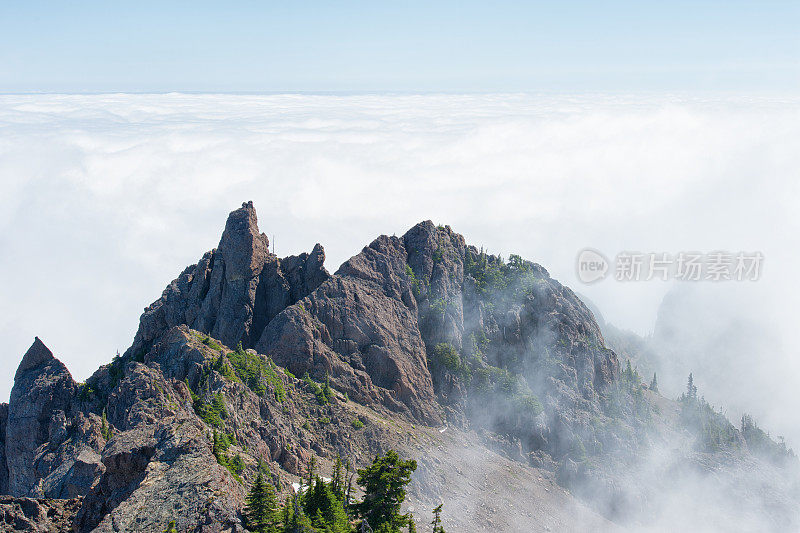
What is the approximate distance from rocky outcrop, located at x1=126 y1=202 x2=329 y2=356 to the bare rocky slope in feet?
1.14

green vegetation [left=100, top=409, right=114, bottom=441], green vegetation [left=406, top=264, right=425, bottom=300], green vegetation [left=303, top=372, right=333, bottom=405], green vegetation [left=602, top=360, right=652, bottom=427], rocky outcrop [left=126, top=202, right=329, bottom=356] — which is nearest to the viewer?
green vegetation [left=100, top=409, right=114, bottom=441]

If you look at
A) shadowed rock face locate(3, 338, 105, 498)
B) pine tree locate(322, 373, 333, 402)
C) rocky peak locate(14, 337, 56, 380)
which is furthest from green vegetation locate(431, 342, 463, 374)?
rocky peak locate(14, 337, 56, 380)

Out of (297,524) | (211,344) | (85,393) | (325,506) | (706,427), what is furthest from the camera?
Result: (706,427)

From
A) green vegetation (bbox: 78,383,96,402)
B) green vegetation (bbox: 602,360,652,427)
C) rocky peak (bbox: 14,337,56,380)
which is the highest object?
rocky peak (bbox: 14,337,56,380)

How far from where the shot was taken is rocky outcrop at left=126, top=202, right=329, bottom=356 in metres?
132

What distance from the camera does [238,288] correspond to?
133875 millimetres

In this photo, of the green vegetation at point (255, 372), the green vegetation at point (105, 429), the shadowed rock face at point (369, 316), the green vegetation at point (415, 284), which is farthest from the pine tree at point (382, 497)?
the green vegetation at point (415, 284)

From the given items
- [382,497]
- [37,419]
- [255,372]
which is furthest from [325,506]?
[37,419]

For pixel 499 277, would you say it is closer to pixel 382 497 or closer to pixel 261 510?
pixel 382 497

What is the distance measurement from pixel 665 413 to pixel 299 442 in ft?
333

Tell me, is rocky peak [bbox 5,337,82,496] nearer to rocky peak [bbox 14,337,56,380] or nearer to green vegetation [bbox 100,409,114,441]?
rocky peak [bbox 14,337,56,380]

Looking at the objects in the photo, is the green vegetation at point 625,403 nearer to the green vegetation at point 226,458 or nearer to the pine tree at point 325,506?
the green vegetation at point 226,458

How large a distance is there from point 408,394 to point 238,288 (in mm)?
36859

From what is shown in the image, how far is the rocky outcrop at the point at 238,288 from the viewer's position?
132m
